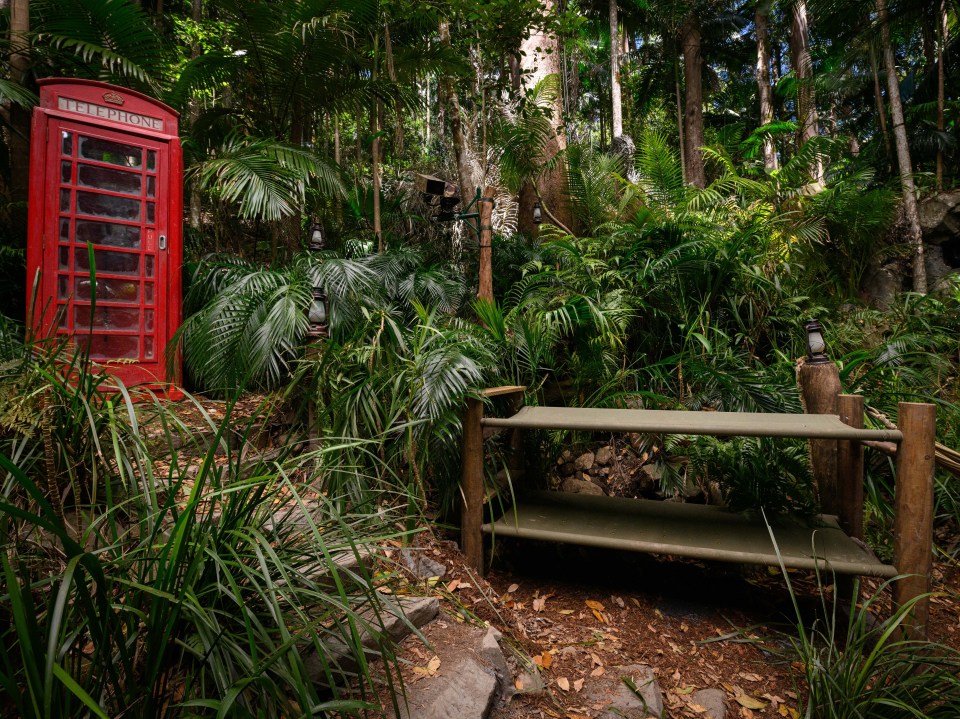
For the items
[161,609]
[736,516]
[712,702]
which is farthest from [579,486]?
[161,609]

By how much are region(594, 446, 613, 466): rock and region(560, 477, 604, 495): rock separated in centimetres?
21

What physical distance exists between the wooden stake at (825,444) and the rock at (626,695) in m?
1.47

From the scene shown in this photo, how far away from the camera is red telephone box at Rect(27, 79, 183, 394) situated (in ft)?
10.5

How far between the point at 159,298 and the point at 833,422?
4124mm

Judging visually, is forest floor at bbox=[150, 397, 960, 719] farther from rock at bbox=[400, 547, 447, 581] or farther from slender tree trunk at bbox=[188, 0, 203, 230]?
slender tree trunk at bbox=[188, 0, 203, 230]

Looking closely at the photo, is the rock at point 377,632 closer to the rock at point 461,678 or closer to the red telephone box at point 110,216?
the rock at point 461,678

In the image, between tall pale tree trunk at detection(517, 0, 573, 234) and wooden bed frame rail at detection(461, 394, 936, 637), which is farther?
tall pale tree trunk at detection(517, 0, 573, 234)

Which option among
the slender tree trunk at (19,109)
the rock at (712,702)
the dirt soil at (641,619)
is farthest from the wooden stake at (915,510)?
the slender tree trunk at (19,109)

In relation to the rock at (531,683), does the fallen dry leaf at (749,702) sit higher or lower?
lower

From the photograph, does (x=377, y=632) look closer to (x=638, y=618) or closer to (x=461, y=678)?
(x=461, y=678)

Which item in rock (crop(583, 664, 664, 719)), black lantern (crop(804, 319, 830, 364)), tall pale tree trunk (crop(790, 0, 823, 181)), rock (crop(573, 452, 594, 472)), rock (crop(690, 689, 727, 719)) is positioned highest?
tall pale tree trunk (crop(790, 0, 823, 181))

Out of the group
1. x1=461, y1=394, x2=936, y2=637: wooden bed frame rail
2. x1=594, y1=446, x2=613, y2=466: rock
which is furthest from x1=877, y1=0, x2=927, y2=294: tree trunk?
x1=594, y1=446, x2=613, y2=466: rock

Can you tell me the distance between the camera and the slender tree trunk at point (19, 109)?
142 inches

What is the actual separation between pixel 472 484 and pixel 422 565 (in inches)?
16.3
